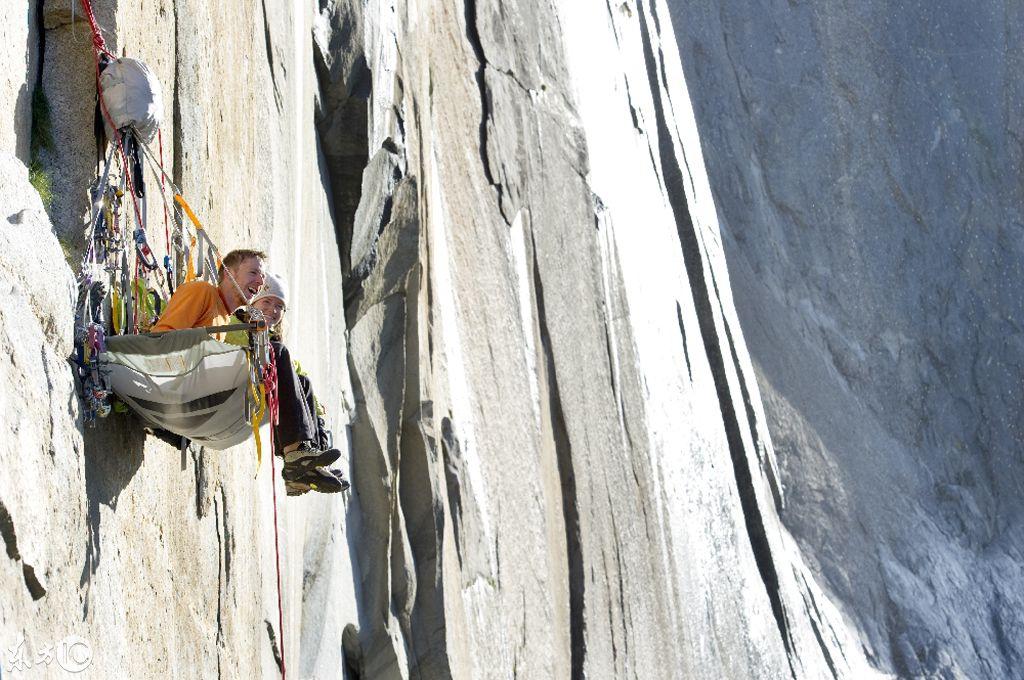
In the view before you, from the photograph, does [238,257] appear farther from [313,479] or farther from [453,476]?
[453,476]

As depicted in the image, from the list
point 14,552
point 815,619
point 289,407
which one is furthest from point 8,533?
point 815,619

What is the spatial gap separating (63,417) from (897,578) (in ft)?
40.6

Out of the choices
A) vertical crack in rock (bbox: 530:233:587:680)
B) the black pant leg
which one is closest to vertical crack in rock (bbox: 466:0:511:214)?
vertical crack in rock (bbox: 530:233:587:680)

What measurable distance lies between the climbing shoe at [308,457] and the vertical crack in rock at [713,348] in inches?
326

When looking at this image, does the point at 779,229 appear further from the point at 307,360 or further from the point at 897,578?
the point at 307,360

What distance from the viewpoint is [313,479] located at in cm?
425

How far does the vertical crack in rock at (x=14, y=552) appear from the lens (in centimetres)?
293

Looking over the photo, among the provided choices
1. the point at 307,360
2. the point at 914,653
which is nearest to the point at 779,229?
the point at 914,653

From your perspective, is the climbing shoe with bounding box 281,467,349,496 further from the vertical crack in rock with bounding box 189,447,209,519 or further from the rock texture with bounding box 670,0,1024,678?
the rock texture with bounding box 670,0,1024,678

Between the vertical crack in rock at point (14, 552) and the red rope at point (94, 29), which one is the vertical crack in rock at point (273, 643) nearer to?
the vertical crack in rock at point (14, 552)

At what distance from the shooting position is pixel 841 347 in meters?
16.1

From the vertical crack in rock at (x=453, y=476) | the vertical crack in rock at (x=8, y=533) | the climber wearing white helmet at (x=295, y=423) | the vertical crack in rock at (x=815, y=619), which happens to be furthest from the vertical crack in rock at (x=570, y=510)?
the vertical crack in rock at (x=8, y=533)

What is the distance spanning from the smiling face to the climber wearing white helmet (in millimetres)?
43

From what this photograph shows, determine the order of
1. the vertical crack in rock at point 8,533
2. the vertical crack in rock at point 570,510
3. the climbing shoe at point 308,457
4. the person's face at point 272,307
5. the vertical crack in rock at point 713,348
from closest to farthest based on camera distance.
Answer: the vertical crack in rock at point 8,533 < the person's face at point 272,307 < the climbing shoe at point 308,457 < the vertical crack in rock at point 570,510 < the vertical crack in rock at point 713,348
